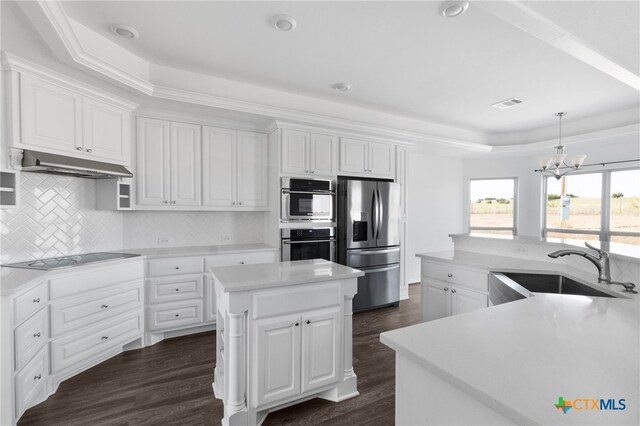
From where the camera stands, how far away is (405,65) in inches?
116

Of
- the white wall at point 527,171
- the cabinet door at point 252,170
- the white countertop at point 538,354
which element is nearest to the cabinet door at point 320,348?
the white countertop at point 538,354

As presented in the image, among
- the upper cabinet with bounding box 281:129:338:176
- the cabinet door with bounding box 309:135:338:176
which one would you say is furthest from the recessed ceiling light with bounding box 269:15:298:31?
the cabinet door with bounding box 309:135:338:176

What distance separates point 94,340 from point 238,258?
1.43 meters

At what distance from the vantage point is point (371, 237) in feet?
13.2

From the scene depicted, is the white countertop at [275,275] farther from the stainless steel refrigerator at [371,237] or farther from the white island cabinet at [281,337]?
the stainless steel refrigerator at [371,237]

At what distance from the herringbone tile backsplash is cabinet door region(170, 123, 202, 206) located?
345mm

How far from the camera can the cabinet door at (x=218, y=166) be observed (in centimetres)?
355

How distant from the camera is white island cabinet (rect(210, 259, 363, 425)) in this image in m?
1.78

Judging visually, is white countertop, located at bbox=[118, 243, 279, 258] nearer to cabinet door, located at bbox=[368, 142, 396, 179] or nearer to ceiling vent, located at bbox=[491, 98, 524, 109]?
cabinet door, located at bbox=[368, 142, 396, 179]

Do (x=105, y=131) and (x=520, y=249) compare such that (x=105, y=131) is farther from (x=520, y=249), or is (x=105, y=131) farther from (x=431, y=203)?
(x=431, y=203)

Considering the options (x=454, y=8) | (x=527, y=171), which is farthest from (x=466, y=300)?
(x=527, y=171)

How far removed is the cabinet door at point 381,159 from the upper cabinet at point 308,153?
0.60 meters

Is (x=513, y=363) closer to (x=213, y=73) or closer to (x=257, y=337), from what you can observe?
(x=257, y=337)

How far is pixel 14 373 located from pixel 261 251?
84.3 inches
